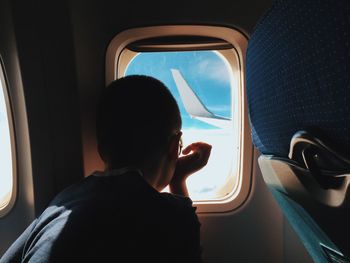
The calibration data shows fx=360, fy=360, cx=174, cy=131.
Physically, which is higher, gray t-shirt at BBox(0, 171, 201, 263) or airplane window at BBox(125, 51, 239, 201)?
airplane window at BBox(125, 51, 239, 201)

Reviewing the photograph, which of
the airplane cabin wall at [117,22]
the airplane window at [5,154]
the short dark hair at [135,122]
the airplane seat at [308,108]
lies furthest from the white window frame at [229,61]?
→ the airplane seat at [308,108]

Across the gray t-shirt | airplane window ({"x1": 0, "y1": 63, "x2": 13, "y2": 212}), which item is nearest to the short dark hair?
the gray t-shirt

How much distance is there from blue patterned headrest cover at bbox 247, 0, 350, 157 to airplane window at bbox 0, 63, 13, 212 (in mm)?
999

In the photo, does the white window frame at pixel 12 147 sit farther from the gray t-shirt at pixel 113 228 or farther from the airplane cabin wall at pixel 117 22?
the gray t-shirt at pixel 113 228

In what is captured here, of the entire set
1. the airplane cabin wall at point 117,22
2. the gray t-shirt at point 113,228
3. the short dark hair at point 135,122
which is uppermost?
the airplane cabin wall at point 117,22

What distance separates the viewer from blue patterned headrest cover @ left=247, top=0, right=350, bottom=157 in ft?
1.33

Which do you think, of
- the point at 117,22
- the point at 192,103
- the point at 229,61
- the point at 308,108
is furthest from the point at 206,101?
the point at 308,108

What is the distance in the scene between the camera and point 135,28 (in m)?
1.33

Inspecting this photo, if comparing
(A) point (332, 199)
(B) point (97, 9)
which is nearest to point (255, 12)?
(B) point (97, 9)

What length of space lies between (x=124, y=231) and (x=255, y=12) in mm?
924

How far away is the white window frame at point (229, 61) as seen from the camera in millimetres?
1346

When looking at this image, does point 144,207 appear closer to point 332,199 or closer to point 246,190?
point 332,199

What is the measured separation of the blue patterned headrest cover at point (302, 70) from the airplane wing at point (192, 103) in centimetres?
78

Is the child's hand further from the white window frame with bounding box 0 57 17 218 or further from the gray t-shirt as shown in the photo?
the white window frame with bounding box 0 57 17 218
